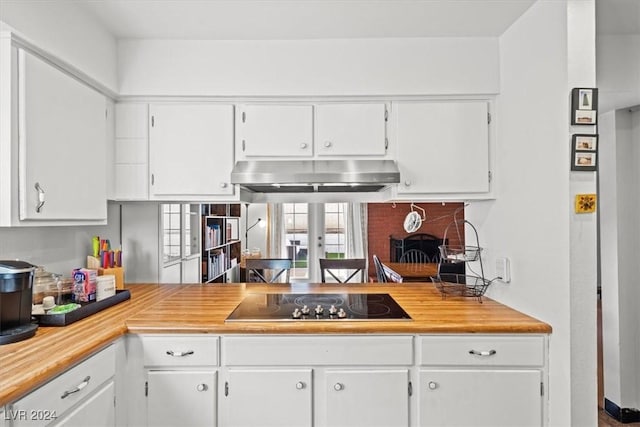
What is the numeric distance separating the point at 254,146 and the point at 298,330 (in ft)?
3.54

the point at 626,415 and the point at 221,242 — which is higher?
the point at 221,242

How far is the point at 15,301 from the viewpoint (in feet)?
4.86

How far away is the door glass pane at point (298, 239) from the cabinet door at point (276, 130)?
0.83m

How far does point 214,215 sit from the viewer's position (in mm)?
3191

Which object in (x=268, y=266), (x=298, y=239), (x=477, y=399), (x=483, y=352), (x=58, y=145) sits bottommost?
(x=477, y=399)

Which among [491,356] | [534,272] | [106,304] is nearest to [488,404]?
[491,356]

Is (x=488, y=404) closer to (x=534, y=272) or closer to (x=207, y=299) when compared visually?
(x=534, y=272)

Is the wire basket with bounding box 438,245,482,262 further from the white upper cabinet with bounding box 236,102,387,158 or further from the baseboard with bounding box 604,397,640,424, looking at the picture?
the baseboard with bounding box 604,397,640,424

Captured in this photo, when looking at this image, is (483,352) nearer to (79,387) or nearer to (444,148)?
(444,148)

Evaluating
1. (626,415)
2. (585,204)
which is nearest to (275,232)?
(585,204)

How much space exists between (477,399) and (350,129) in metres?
1.52

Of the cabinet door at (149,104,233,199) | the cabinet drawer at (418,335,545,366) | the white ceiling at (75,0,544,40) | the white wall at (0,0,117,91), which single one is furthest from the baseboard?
the white wall at (0,0,117,91)

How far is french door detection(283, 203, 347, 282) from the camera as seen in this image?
120 inches

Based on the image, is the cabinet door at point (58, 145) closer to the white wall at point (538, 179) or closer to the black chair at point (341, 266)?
the black chair at point (341, 266)
